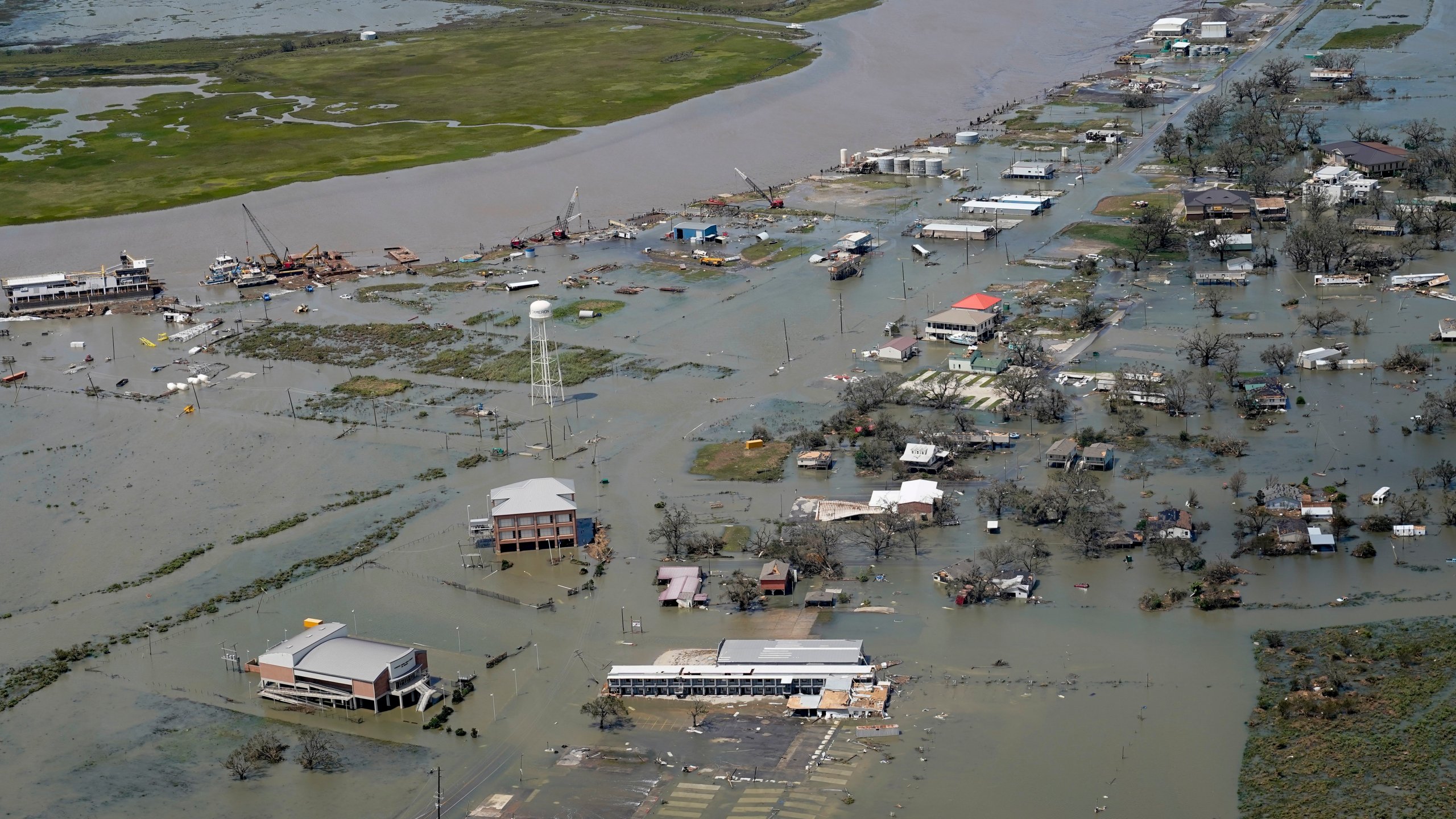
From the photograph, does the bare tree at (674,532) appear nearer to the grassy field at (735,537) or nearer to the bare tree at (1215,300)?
the grassy field at (735,537)

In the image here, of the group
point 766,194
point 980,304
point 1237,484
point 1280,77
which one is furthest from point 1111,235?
point 1280,77

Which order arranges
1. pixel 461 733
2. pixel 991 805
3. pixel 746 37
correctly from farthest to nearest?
pixel 746 37, pixel 461 733, pixel 991 805

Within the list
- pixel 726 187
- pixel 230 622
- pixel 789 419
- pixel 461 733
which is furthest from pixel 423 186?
pixel 461 733

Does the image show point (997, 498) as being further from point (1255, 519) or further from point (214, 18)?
point (214, 18)

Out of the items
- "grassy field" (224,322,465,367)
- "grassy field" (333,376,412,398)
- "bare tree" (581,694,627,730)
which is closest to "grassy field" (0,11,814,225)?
"grassy field" (224,322,465,367)

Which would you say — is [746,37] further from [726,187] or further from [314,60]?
[726,187]

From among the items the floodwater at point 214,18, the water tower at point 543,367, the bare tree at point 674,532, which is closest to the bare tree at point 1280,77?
the water tower at point 543,367

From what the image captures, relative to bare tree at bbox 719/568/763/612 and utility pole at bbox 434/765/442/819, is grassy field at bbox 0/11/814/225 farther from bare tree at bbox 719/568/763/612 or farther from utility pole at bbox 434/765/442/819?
utility pole at bbox 434/765/442/819
